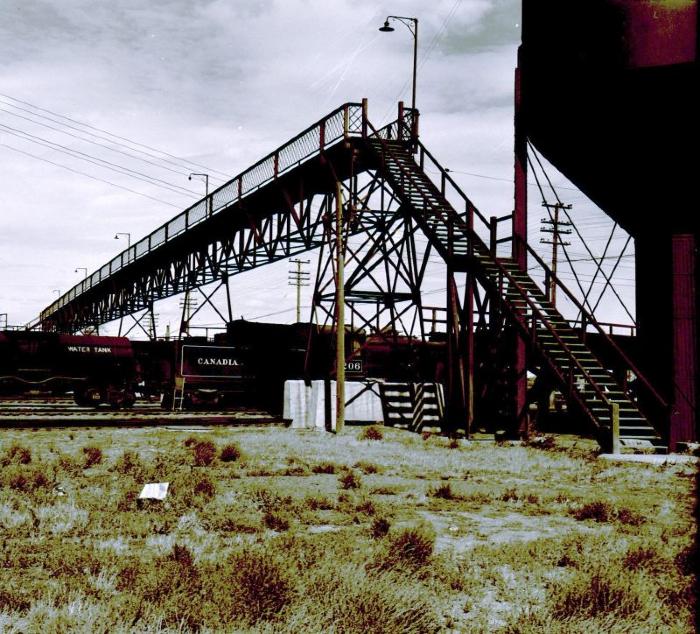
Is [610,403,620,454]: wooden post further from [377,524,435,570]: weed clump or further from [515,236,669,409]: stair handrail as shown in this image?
[377,524,435,570]: weed clump

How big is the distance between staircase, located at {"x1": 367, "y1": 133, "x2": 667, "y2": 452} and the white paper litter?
362 inches

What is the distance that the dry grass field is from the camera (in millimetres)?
4707

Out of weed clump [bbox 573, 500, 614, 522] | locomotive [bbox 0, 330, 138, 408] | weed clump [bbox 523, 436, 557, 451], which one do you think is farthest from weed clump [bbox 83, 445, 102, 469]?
locomotive [bbox 0, 330, 138, 408]

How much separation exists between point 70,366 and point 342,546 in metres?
25.3

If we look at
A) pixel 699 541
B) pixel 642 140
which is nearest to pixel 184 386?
pixel 642 140

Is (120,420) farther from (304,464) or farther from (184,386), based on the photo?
(304,464)

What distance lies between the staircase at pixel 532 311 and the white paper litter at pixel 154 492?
9.20 meters

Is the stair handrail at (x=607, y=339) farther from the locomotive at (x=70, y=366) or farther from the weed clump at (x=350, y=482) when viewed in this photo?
the locomotive at (x=70, y=366)

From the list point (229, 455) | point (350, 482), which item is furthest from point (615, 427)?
point (229, 455)

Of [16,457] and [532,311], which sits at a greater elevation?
[532,311]

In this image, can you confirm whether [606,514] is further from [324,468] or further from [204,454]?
[204,454]

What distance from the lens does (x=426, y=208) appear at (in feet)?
62.0

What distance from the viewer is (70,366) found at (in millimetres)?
29375

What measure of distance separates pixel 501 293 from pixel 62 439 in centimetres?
1051
